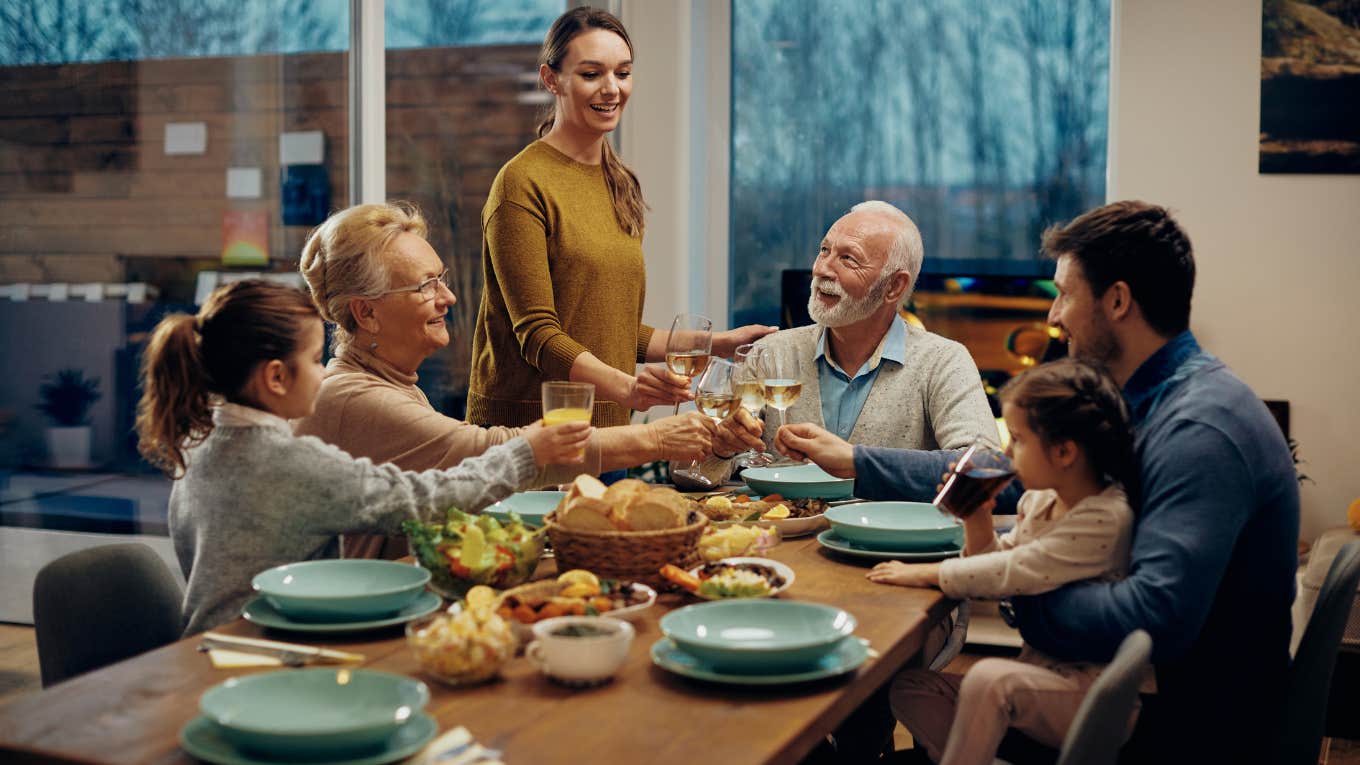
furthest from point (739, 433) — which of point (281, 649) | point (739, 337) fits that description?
point (281, 649)

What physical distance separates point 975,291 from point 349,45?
2.43m

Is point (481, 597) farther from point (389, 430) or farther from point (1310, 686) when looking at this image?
point (1310, 686)

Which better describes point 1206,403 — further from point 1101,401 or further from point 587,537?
point 587,537

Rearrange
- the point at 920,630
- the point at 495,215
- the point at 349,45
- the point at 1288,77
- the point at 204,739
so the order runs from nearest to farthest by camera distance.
A: the point at 204,739 < the point at 920,630 < the point at 495,215 < the point at 349,45 < the point at 1288,77

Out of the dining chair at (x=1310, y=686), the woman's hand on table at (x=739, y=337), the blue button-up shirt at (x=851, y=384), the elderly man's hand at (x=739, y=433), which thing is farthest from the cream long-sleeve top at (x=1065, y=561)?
the woman's hand on table at (x=739, y=337)

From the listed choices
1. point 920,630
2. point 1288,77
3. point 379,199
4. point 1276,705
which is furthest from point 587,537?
point 1288,77

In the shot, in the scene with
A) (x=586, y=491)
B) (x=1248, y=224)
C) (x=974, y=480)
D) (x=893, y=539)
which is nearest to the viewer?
(x=974, y=480)

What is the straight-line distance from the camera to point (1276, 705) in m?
1.78

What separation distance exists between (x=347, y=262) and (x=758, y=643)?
1.18 meters

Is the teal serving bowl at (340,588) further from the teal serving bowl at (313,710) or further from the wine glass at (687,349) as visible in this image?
the wine glass at (687,349)

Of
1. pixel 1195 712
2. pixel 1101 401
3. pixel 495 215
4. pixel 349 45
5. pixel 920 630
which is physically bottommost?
pixel 1195 712

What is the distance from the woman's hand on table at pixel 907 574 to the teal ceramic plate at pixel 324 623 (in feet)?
2.21

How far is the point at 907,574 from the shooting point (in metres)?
1.90

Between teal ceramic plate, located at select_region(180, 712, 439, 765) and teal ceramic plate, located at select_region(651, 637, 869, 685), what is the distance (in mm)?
307
